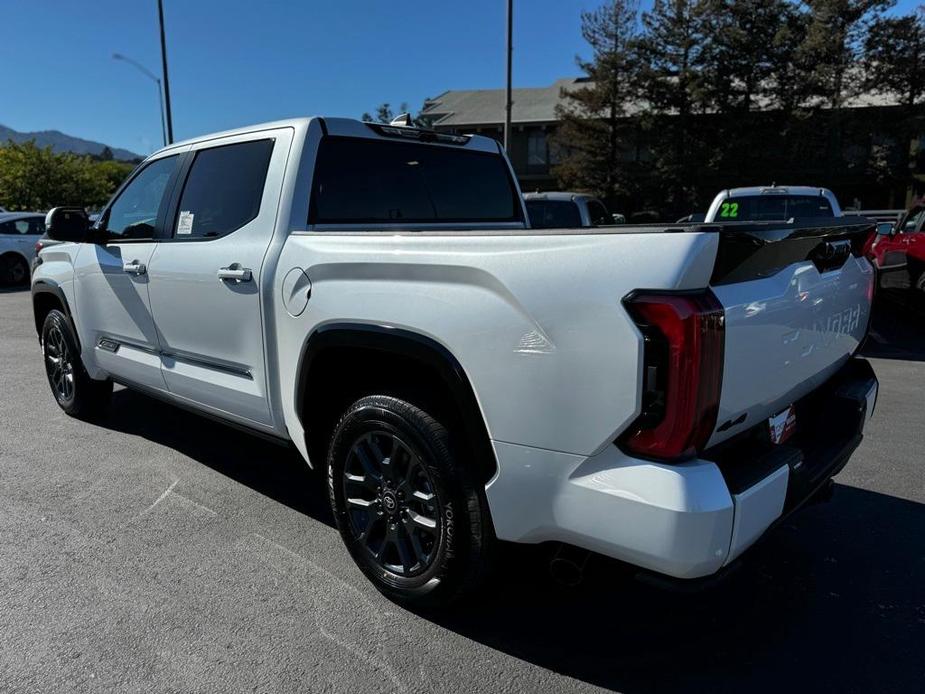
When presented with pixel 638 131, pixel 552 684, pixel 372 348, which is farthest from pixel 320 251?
pixel 638 131

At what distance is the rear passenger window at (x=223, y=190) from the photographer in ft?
11.1

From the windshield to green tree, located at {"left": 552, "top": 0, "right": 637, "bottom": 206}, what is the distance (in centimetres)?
2429

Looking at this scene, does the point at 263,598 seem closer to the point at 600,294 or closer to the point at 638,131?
the point at 600,294

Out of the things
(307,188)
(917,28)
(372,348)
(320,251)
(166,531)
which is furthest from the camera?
(917,28)

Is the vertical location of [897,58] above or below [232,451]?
above

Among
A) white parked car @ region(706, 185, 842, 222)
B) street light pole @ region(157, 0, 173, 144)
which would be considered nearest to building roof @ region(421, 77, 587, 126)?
street light pole @ region(157, 0, 173, 144)

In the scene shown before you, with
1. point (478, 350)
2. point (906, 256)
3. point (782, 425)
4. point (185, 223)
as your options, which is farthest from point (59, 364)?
point (906, 256)

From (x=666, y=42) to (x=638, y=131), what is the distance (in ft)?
12.8

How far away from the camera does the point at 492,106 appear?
40.4 meters

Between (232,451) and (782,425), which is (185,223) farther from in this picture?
(782,425)

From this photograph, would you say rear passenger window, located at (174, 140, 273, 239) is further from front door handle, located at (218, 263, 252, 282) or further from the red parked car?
the red parked car

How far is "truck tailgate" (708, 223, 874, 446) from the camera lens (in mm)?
1952

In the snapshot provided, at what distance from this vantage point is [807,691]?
230cm

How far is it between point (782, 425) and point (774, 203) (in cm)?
720
